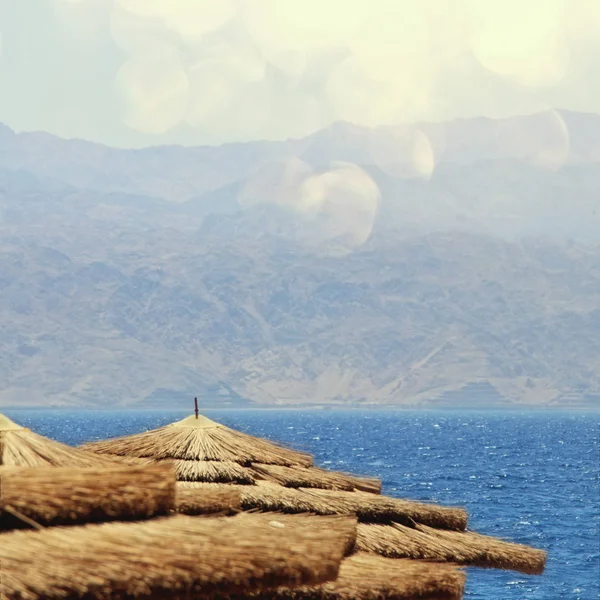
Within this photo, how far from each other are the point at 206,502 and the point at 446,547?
4.32 metres

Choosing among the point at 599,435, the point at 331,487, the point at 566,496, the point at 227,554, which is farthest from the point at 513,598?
the point at 599,435

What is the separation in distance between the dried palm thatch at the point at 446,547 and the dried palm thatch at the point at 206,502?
7.77 feet

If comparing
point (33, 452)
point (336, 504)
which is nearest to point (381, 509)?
point (336, 504)

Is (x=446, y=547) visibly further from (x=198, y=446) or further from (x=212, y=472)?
(x=198, y=446)

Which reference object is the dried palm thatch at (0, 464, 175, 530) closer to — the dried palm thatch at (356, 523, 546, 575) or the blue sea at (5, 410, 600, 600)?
the blue sea at (5, 410, 600, 600)

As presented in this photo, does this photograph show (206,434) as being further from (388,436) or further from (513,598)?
(388,436)

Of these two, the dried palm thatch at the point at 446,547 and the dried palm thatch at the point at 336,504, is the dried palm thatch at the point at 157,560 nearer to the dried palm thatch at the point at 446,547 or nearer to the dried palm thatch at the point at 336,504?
the dried palm thatch at the point at 336,504

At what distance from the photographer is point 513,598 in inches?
1667

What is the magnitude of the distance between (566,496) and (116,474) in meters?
80.5

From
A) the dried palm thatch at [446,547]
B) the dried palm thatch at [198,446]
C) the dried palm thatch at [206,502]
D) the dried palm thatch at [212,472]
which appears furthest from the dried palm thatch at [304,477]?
the dried palm thatch at [206,502]

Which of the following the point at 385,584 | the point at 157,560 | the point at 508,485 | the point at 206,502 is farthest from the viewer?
the point at 508,485

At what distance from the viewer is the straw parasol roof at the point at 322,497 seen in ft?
38.3

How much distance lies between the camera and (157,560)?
5.84 metres

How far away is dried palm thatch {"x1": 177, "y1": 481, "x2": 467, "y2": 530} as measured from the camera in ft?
37.7
